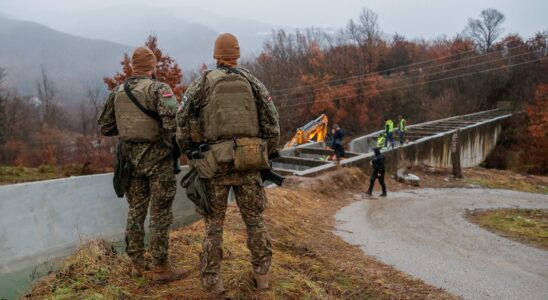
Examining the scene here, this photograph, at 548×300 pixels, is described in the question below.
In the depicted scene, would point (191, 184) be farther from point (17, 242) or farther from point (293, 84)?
point (293, 84)

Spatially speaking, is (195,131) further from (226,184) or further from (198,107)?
(226,184)

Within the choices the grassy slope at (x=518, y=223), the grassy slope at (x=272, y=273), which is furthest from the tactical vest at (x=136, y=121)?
the grassy slope at (x=518, y=223)

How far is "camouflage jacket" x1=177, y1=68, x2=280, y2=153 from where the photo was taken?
11.9 feet

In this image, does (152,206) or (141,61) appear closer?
(152,206)

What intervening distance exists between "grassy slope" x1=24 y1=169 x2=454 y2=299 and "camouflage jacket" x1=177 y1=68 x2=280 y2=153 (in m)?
1.30

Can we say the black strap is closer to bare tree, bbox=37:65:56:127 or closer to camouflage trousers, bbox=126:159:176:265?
camouflage trousers, bbox=126:159:176:265

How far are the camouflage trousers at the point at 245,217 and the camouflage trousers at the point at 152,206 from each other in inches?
25.7

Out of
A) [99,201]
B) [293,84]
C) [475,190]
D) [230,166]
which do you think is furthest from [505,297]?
[293,84]

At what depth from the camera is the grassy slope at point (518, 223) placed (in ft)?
25.1

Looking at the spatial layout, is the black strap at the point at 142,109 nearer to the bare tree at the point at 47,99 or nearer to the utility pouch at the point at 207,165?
the utility pouch at the point at 207,165

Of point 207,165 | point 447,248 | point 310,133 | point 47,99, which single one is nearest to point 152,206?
point 207,165

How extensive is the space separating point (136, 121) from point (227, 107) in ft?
3.55

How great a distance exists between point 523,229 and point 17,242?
8.85m

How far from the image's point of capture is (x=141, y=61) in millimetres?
4285
